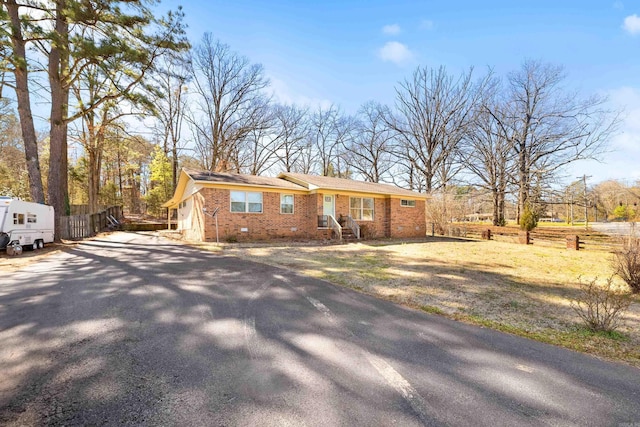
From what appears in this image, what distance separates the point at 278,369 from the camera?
2639 millimetres

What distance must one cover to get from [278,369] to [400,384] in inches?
42.7

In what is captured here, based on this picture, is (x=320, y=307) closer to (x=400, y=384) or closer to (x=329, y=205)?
(x=400, y=384)

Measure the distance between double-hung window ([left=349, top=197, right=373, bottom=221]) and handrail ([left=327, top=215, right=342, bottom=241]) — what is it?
2.06 meters

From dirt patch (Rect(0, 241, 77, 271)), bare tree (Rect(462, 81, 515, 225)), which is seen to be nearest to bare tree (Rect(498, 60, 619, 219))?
bare tree (Rect(462, 81, 515, 225))

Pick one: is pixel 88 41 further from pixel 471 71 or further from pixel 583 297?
pixel 471 71

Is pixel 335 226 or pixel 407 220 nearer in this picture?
pixel 335 226

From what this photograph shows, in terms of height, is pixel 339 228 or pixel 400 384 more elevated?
pixel 339 228

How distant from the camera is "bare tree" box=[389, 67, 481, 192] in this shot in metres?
28.1

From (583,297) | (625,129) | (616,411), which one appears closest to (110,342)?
(616,411)

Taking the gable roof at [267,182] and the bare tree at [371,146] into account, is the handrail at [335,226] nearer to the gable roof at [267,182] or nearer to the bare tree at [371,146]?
the gable roof at [267,182]

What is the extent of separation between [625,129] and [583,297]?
24.1 meters

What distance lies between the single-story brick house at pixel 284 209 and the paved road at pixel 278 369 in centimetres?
977

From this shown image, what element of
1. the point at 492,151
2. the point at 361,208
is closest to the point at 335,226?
the point at 361,208

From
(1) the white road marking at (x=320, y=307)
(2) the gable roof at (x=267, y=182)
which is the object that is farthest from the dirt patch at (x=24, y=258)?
(1) the white road marking at (x=320, y=307)
